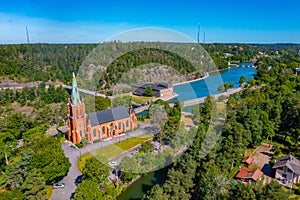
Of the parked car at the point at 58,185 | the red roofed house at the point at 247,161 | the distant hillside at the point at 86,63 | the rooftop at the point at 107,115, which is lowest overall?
the parked car at the point at 58,185

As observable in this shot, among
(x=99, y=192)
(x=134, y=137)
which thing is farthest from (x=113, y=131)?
(x=99, y=192)

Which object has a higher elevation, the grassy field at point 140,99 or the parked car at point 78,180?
the grassy field at point 140,99

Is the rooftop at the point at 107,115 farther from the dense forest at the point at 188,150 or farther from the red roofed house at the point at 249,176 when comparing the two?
the red roofed house at the point at 249,176

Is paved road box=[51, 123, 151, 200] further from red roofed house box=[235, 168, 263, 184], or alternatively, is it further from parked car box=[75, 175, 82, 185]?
red roofed house box=[235, 168, 263, 184]

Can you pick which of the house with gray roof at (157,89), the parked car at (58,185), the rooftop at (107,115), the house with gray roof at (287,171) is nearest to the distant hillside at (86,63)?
the house with gray roof at (157,89)

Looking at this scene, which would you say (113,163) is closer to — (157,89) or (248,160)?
(248,160)

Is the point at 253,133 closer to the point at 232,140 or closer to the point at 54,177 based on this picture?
the point at 232,140
